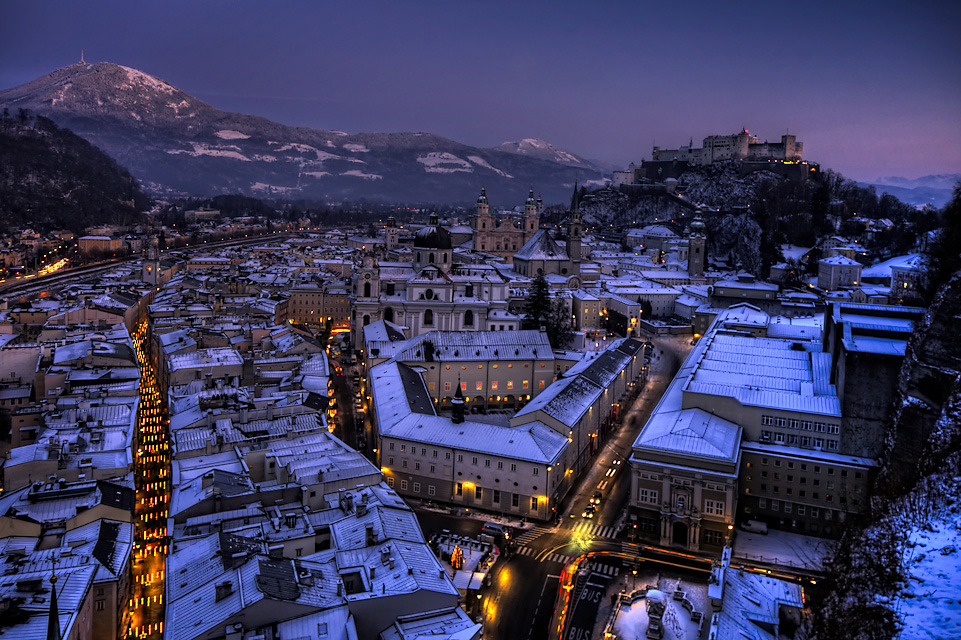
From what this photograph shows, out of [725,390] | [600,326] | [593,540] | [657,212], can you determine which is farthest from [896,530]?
[657,212]

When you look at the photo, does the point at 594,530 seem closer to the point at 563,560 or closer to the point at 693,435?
the point at 563,560

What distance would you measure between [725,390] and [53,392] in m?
43.3

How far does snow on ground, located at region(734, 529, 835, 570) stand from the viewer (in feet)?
104

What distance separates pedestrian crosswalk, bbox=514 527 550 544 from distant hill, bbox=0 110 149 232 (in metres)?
135

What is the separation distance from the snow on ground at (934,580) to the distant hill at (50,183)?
15234 cm

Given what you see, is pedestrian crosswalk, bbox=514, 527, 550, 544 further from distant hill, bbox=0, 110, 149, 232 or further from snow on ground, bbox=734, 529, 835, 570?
distant hill, bbox=0, 110, 149, 232

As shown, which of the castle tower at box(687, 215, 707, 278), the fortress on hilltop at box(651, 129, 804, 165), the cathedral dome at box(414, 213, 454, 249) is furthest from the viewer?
the fortress on hilltop at box(651, 129, 804, 165)

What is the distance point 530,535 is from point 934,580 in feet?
63.6

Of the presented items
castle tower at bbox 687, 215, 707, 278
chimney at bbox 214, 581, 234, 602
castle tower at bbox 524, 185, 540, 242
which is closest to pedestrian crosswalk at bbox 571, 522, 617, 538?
chimney at bbox 214, 581, 234, 602

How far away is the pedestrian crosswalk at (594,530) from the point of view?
34.5m

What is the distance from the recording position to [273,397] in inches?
1706

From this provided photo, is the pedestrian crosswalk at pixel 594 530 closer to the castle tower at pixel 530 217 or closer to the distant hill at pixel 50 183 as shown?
the castle tower at pixel 530 217

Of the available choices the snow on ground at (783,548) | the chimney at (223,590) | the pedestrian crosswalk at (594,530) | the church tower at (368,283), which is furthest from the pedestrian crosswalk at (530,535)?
the church tower at (368,283)

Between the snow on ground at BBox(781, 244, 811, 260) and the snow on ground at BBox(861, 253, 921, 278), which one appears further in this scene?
the snow on ground at BBox(781, 244, 811, 260)
